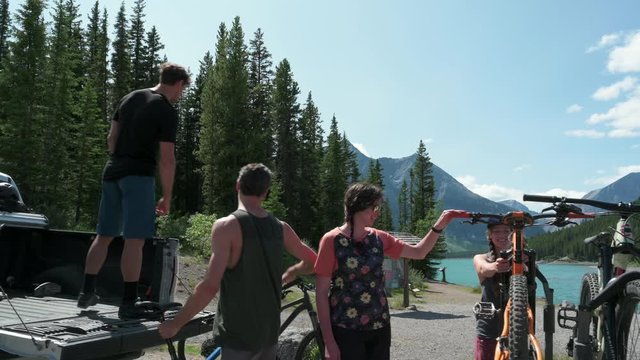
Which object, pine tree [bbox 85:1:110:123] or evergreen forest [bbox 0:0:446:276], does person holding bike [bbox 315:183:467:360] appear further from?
pine tree [bbox 85:1:110:123]

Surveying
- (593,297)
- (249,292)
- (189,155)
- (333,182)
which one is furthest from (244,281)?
(333,182)

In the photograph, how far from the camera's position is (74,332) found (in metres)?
3.32

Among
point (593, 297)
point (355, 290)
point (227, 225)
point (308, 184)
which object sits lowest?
point (593, 297)

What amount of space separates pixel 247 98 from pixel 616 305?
45.1m

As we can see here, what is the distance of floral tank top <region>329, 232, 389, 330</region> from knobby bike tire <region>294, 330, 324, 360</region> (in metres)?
0.90

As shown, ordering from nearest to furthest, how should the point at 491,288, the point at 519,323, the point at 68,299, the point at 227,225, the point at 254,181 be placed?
the point at 227,225 < the point at 254,181 < the point at 519,323 < the point at 491,288 < the point at 68,299

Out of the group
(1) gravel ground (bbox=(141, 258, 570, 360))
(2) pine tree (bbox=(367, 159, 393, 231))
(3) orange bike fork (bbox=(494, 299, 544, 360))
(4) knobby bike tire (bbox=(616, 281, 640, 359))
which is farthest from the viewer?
(2) pine tree (bbox=(367, 159, 393, 231))

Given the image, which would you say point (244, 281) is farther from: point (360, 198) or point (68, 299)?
point (68, 299)

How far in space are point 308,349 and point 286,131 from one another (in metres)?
53.5

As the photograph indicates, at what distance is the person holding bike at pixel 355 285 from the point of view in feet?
11.7

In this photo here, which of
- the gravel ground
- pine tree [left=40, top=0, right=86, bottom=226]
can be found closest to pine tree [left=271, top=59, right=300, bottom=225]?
pine tree [left=40, top=0, right=86, bottom=226]

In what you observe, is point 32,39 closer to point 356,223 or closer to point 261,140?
point 261,140

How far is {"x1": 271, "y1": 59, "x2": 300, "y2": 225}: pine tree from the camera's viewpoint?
57281 millimetres

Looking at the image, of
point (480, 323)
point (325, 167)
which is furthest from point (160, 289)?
point (325, 167)
